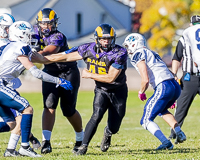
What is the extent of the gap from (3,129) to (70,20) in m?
29.1

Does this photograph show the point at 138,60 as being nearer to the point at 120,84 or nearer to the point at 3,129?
the point at 120,84

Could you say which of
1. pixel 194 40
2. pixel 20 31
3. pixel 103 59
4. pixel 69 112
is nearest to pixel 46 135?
pixel 69 112

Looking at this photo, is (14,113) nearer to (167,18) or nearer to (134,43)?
(134,43)

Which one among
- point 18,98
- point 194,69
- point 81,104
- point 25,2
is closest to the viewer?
point 18,98

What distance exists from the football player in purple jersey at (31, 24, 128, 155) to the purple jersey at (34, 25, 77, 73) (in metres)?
0.31

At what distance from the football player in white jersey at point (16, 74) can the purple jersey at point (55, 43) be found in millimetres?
502

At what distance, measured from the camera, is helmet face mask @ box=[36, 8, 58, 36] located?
5.89 m

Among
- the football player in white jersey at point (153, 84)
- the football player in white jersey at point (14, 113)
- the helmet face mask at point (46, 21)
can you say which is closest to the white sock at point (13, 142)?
the football player in white jersey at point (14, 113)

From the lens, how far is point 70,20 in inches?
1336

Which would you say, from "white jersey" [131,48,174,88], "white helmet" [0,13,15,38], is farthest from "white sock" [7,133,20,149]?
"white jersey" [131,48,174,88]

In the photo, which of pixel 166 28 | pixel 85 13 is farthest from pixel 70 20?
pixel 166 28

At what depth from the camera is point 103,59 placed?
5.41 metres

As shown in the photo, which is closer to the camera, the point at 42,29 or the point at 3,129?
the point at 3,129

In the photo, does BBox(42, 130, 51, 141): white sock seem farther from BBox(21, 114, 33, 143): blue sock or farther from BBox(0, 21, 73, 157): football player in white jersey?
BBox(21, 114, 33, 143): blue sock
